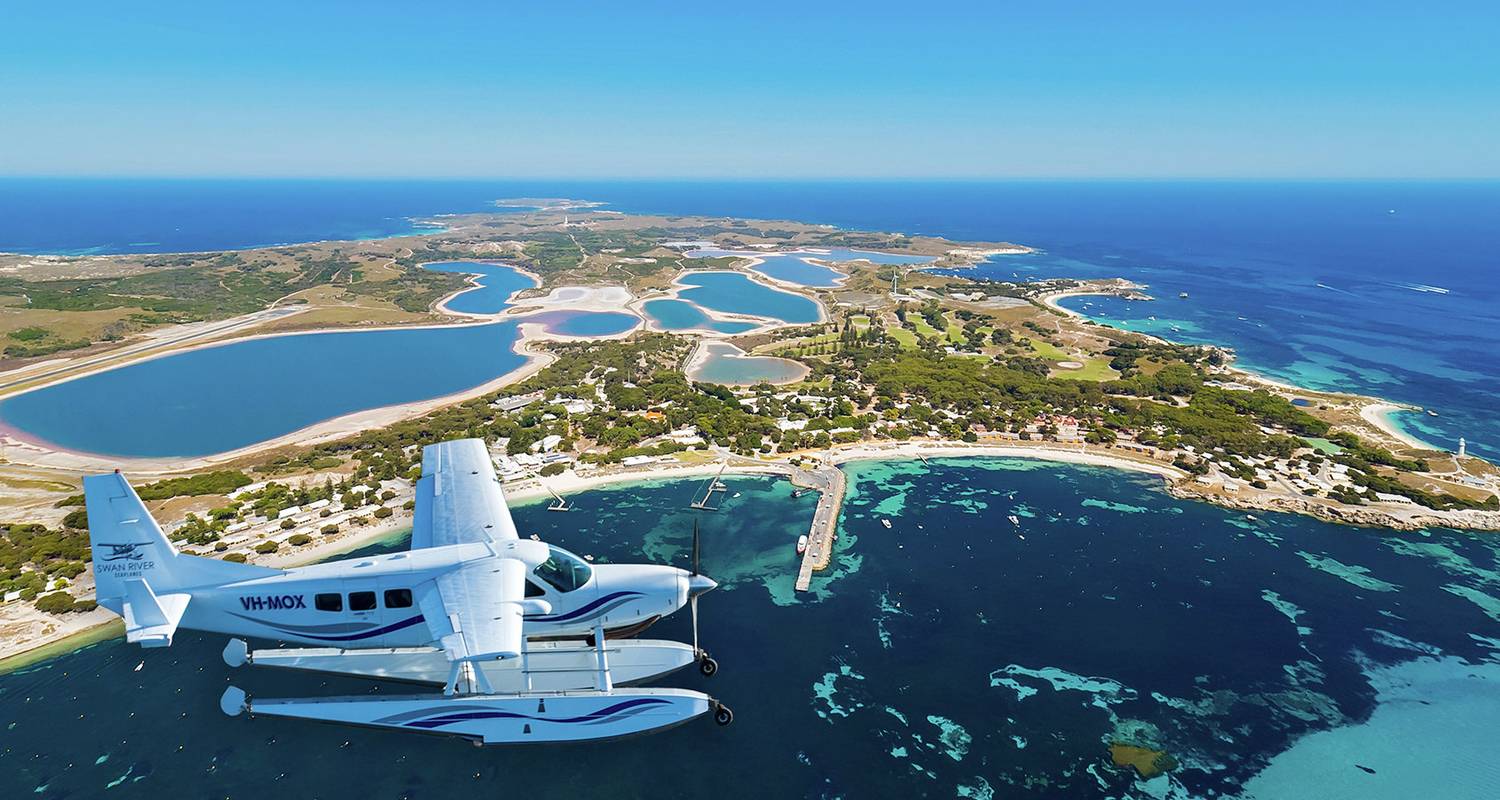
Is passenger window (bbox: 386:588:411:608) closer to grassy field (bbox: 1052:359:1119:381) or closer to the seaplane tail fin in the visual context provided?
the seaplane tail fin

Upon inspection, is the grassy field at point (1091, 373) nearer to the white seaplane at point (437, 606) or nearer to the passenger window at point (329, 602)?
the white seaplane at point (437, 606)

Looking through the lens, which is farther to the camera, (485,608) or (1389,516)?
(1389,516)

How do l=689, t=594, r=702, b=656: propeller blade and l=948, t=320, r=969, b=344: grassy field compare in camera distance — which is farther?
l=948, t=320, r=969, b=344: grassy field

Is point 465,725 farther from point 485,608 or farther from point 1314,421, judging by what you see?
point 1314,421

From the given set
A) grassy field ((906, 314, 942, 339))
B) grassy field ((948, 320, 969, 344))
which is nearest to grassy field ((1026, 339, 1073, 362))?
grassy field ((948, 320, 969, 344))

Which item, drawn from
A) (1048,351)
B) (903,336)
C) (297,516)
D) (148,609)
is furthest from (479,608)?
(1048,351)

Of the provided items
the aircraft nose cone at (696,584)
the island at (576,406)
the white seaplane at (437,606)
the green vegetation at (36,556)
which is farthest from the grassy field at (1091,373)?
the green vegetation at (36,556)

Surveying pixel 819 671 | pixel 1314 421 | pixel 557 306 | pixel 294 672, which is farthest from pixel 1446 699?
pixel 557 306
